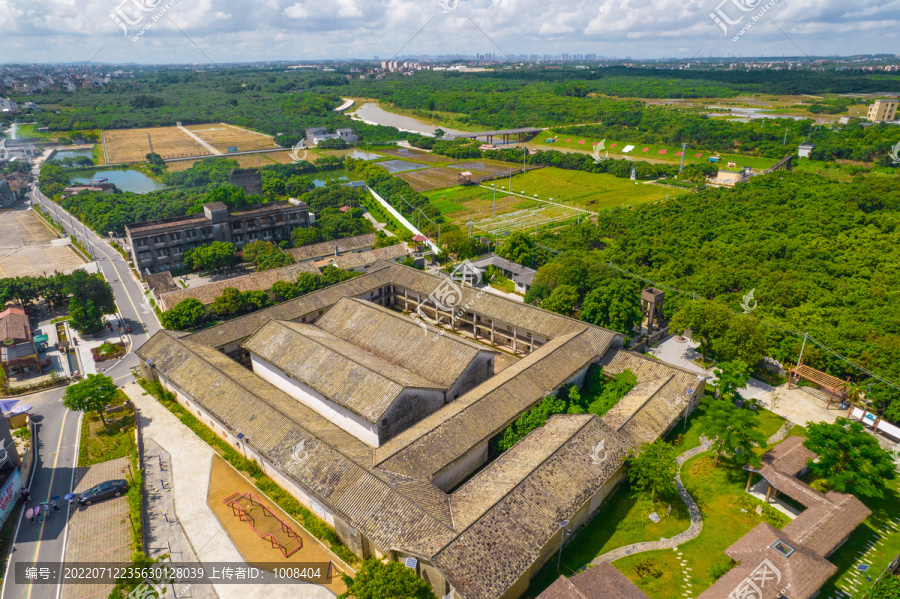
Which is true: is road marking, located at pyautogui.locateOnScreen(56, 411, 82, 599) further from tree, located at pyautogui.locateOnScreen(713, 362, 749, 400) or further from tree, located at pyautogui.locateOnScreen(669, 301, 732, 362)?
tree, located at pyautogui.locateOnScreen(669, 301, 732, 362)

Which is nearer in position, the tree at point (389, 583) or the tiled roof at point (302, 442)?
the tree at point (389, 583)

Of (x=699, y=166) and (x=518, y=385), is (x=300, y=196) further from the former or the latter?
(x=699, y=166)

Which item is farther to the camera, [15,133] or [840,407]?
[15,133]

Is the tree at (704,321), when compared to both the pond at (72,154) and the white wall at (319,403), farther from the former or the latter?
the pond at (72,154)

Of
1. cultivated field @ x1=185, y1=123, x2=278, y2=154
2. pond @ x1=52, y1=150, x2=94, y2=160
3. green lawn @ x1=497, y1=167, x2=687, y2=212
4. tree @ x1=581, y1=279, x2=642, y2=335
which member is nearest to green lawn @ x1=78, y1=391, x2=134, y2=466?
tree @ x1=581, y1=279, x2=642, y2=335

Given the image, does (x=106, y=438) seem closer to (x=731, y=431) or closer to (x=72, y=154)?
(x=731, y=431)

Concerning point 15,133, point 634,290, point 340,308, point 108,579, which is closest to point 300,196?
point 340,308

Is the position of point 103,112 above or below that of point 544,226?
above

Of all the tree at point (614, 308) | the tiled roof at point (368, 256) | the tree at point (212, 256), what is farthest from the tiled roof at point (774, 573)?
the tree at point (212, 256)
